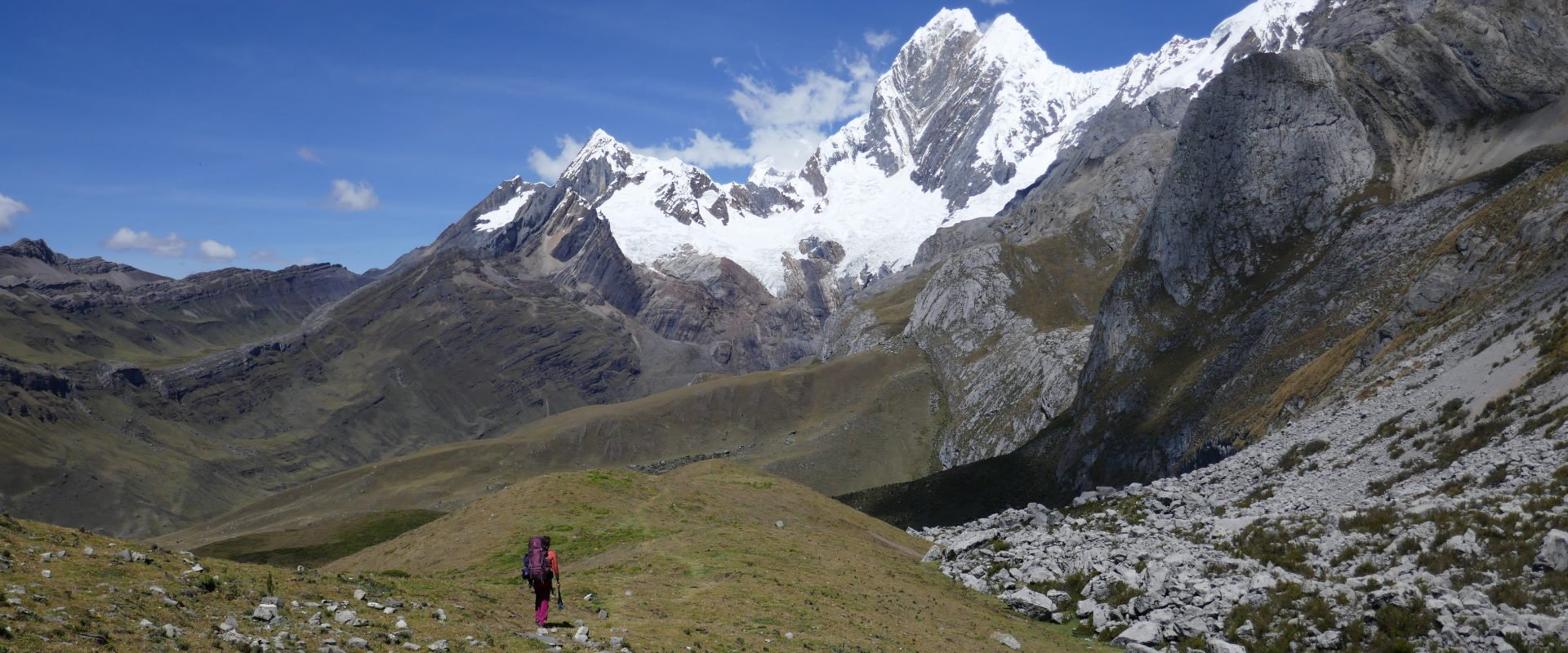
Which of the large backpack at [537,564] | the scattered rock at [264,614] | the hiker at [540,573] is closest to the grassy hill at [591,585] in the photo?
the scattered rock at [264,614]

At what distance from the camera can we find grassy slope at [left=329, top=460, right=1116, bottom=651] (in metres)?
35.0

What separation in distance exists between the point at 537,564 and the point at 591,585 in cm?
978

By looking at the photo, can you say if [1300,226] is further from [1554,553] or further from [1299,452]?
[1554,553]

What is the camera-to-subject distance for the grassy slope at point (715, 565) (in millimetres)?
35031

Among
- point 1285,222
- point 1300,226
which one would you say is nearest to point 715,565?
point 1300,226

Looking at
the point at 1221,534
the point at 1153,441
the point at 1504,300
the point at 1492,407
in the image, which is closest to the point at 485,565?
the point at 1221,534

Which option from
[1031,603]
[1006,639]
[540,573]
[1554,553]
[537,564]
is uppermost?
[537,564]

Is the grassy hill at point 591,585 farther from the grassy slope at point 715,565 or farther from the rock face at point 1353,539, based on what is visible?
the rock face at point 1353,539

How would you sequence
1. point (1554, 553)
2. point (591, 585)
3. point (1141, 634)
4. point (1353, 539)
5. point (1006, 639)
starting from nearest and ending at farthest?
point (1554, 553), point (1141, 634), point (1353, 539), point (1006, 639), point (591, 585)

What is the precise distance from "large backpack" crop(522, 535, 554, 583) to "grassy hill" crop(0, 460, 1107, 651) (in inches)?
66.5

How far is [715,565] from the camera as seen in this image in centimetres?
4638

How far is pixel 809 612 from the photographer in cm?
3791

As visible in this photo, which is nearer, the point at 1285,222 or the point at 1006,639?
the point at 1006,639

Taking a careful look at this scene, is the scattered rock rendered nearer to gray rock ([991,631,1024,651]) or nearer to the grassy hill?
the grassy hill
